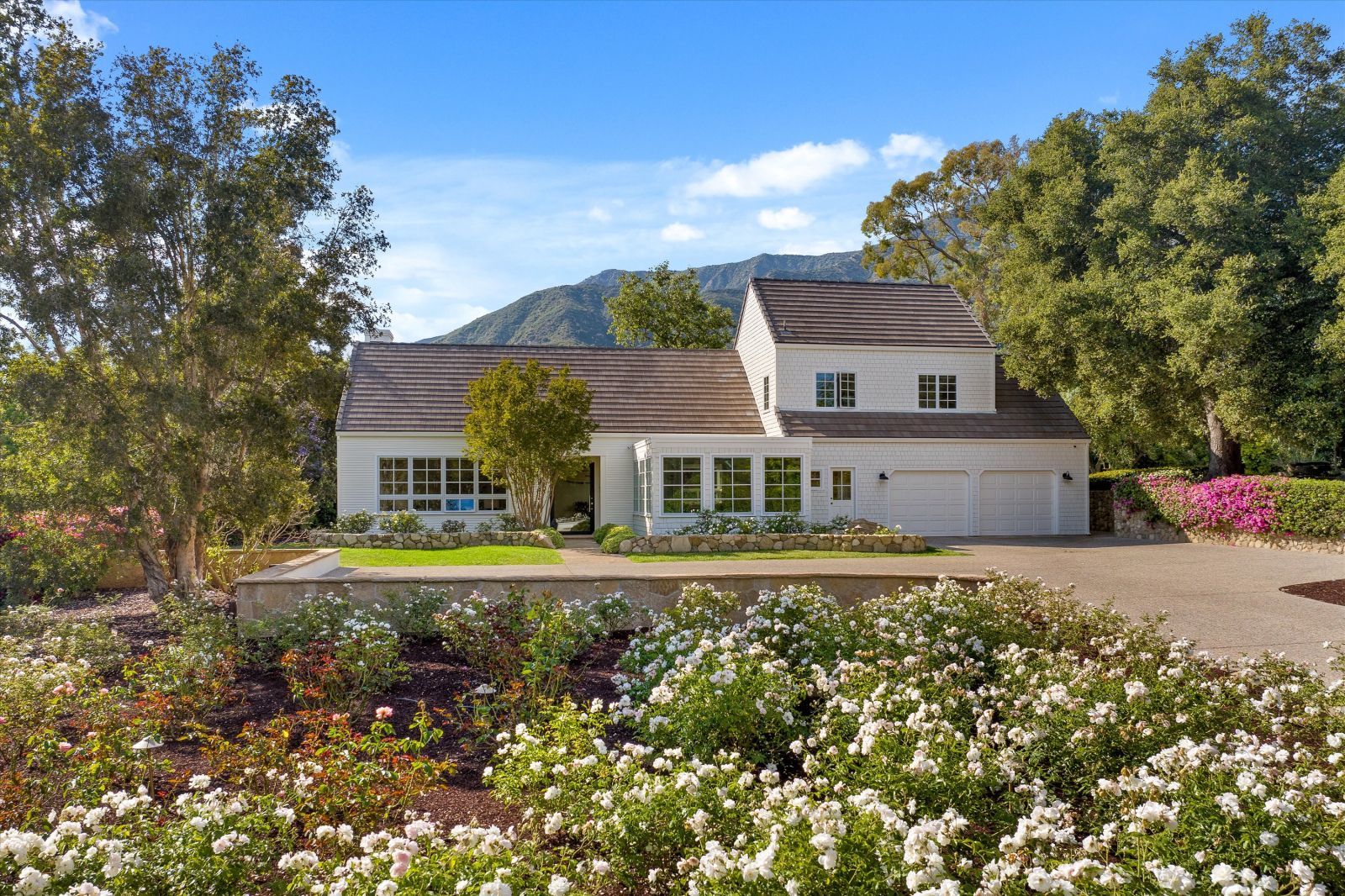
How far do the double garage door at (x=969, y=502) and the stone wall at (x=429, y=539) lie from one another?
1001cm

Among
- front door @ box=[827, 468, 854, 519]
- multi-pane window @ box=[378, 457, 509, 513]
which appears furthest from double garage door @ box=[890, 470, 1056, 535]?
multi-pane window @ box=[378, 457, 509, 513]

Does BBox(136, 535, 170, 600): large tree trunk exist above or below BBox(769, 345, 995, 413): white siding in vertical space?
below

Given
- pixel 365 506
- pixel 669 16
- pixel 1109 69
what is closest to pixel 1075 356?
pixel 1109 69

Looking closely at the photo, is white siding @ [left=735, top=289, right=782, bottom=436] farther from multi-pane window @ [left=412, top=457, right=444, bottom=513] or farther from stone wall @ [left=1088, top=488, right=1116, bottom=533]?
stone wall @ [left=1088, top=488, right=1116, bottom=533]

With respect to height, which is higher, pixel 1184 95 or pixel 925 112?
pixel 1184 95

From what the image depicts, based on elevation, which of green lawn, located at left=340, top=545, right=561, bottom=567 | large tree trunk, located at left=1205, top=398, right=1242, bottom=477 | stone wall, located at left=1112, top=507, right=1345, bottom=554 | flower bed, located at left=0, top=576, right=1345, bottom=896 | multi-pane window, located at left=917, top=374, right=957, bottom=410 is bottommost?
stone wall, located at left=1112, top=507, right=1345, bottom=554

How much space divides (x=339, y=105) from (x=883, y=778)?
36.5 ft

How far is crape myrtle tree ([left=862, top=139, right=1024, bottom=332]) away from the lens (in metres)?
39.5

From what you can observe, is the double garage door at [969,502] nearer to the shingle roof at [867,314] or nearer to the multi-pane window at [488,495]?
the shingle roof at [867,314]

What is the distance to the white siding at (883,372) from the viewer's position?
23.4 metres

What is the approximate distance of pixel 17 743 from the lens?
5.37 metres

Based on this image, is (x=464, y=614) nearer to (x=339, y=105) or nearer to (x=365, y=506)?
(x=339, y=105)

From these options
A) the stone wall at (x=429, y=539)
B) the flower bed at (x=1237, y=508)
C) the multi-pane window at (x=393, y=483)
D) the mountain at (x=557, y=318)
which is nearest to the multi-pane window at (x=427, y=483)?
the multi-pane window at (x=393, y=483)

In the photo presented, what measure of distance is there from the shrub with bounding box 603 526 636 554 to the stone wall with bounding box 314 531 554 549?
1276 mm
